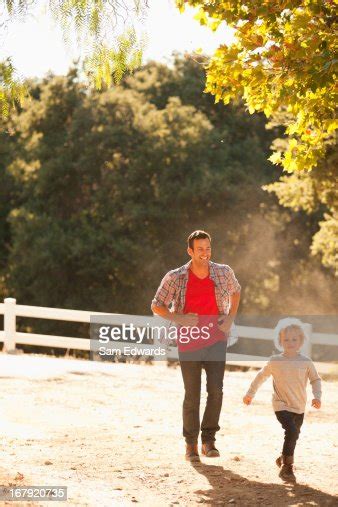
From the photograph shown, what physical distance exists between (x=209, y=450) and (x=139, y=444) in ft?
3.89

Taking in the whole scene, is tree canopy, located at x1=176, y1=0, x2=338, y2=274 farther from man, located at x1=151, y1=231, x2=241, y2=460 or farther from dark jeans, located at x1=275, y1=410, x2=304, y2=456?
dark jeans, located at x1=275, y1=410, x2=304, y2=456

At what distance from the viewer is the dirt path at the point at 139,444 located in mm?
6844

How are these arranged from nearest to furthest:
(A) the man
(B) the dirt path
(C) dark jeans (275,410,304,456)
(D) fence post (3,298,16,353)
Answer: (B) the dirt path
(C) dark jeans (275,410,304,456)
(A) the man
(D) fence post (3,298,16,353)

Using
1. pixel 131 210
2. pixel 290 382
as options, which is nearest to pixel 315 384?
pixel 290 382

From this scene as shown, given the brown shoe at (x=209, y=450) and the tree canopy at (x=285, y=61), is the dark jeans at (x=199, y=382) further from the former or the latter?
the tree canopy at (x=285, y=61)

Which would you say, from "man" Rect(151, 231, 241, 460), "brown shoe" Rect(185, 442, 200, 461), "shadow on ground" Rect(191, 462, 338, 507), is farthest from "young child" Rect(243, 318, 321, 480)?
"brown shoe" Rect(185, 442, 200, 461)

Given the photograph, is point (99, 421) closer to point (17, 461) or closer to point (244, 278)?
point (17, 461)

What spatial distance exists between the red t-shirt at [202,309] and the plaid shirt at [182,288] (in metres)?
0.04

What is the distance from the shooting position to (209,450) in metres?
7.79

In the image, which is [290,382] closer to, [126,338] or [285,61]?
[285,61]

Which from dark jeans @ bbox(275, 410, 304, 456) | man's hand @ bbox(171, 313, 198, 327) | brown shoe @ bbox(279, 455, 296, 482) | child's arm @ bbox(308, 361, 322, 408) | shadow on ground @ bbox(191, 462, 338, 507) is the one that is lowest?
shadow on ground @ bbox(191, 462, 338, 507)

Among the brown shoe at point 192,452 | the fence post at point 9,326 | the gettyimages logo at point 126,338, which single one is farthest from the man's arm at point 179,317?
the fence post at point 9,326

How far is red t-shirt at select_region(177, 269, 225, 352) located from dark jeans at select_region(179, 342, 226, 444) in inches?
2.8

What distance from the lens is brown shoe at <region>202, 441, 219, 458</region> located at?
7.75m
